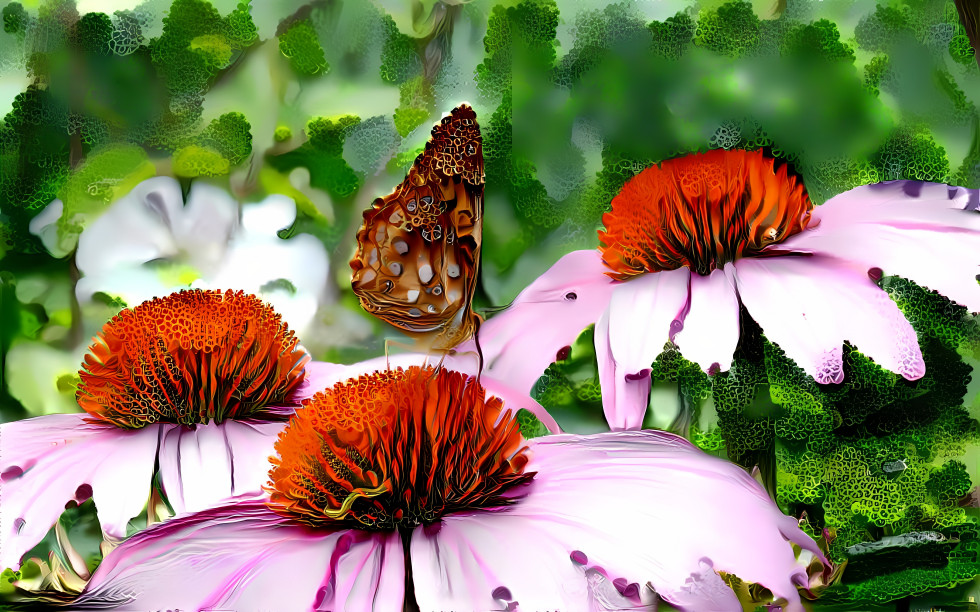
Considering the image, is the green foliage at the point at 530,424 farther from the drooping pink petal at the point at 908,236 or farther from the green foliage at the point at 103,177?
the green foliage at the point at 103,177

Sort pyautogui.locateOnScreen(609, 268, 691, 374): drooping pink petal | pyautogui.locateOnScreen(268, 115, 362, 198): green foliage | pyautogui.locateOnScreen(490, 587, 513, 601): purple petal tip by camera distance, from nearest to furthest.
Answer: pyautogui.locateOnScreen(490, 587, 513, 601): purple petal tip
pyautogui.locateOnScreen(609, 268, 691, 374): drooping pink petal
pyautogui.locateOnScreen(268, 115, 362, 198): green foliage

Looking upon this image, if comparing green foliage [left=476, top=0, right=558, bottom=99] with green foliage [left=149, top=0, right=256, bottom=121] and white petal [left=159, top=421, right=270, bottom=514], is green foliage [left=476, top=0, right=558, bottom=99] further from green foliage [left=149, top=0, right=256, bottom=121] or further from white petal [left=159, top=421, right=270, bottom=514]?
white petal [left=159, top=421, right=270, bottom=514]

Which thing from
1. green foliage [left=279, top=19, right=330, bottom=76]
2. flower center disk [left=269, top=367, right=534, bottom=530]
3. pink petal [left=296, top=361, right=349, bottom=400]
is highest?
green foliage [left=279, top=19, right=330, bottom=76]

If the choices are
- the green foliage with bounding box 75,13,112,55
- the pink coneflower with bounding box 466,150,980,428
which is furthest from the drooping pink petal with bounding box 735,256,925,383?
the green foliage with bounding box 75,13,112,55

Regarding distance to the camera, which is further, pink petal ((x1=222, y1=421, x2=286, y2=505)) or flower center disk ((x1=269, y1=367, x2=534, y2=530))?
pink petal ((x1=222, y1=421, x2=286, y2=505))

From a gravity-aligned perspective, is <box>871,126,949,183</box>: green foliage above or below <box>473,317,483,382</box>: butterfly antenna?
above

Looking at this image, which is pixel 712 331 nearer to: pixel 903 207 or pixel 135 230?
pixel 903 207
